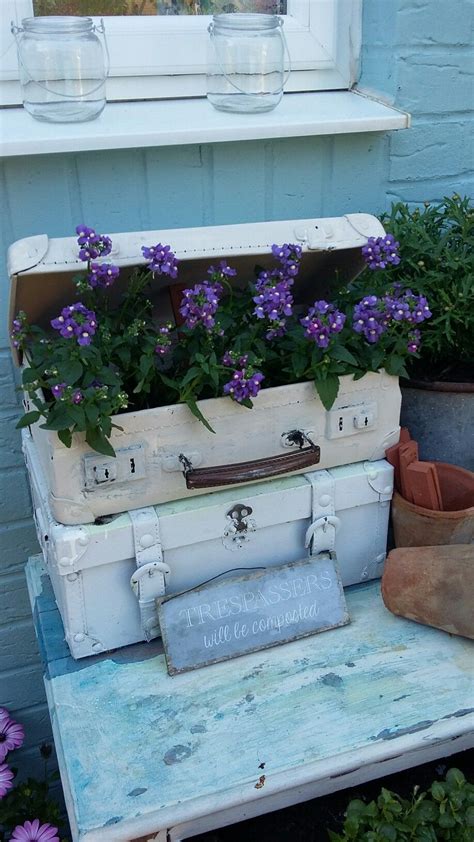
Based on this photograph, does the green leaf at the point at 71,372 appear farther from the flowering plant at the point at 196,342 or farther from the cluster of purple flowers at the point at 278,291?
the cluster of purple flowers at the point at 278,291

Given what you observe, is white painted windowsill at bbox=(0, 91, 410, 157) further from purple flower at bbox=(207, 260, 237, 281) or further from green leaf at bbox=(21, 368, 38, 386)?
green leaf at bbox=(21, 368, 38, 386)

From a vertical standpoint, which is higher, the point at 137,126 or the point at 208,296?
the point at 137,126

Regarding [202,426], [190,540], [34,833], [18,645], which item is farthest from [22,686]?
[202,426]

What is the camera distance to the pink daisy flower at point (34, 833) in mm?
1413

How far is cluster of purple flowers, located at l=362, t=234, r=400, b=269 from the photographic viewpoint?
4.03 ft

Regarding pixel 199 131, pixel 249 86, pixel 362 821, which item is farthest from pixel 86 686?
pixel 249 86

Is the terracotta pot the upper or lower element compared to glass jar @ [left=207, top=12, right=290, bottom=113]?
lower

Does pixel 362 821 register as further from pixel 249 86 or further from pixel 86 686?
pixel 249 86

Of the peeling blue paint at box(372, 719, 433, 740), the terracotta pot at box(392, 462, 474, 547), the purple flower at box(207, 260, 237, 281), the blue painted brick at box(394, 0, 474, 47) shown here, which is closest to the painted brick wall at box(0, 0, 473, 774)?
the blue painted brick at box(394, 0, 474, 47)

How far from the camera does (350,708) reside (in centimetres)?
111

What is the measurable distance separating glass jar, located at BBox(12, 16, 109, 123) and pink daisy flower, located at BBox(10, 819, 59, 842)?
1273 millimetres

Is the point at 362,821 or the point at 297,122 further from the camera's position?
the point at 297,122

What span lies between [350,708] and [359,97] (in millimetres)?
1183

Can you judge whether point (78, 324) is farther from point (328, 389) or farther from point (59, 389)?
point (328, 389)
